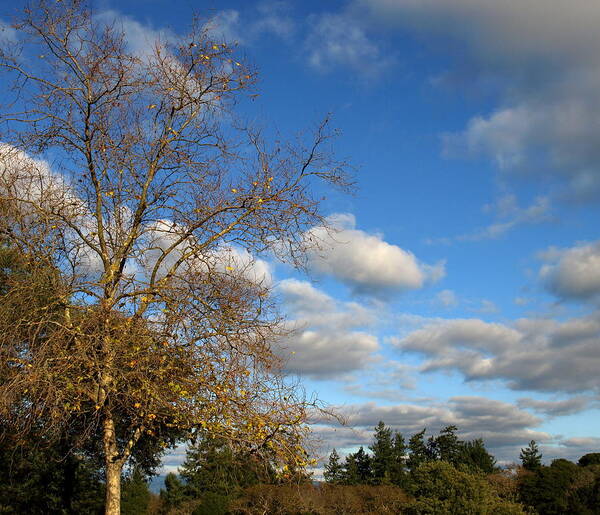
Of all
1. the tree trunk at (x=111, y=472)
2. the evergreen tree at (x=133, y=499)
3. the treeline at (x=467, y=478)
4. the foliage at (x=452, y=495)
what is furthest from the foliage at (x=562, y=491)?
the tree trunk at (x=111, y=472)

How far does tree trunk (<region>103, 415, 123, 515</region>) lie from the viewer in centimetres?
979

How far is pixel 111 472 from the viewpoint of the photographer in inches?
392

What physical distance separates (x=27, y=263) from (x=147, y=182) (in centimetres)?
268

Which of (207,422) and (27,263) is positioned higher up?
(27,263)

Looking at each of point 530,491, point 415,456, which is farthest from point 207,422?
point 415,456

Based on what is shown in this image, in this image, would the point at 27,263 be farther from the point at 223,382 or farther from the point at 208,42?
the point at 208,42

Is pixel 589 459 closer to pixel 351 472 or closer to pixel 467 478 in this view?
pixel 351 472

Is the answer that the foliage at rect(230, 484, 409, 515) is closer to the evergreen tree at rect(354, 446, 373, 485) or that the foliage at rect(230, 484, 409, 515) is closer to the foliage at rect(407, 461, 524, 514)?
the foliage at rect(407, 461, 524, 514)

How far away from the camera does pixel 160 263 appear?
10922mm

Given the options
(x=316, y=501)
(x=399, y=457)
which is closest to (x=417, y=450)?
(x=399, y=457)

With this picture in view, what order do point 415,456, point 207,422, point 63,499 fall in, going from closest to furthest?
1. point 207,422
2. point 63,499
3. point 415,456

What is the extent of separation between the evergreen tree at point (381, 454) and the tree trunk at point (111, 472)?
65.8m

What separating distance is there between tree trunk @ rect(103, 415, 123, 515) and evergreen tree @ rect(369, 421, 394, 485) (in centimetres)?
6582

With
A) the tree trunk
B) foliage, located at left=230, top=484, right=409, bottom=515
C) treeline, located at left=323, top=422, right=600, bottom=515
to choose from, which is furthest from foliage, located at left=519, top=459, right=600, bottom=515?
the tree trunk
